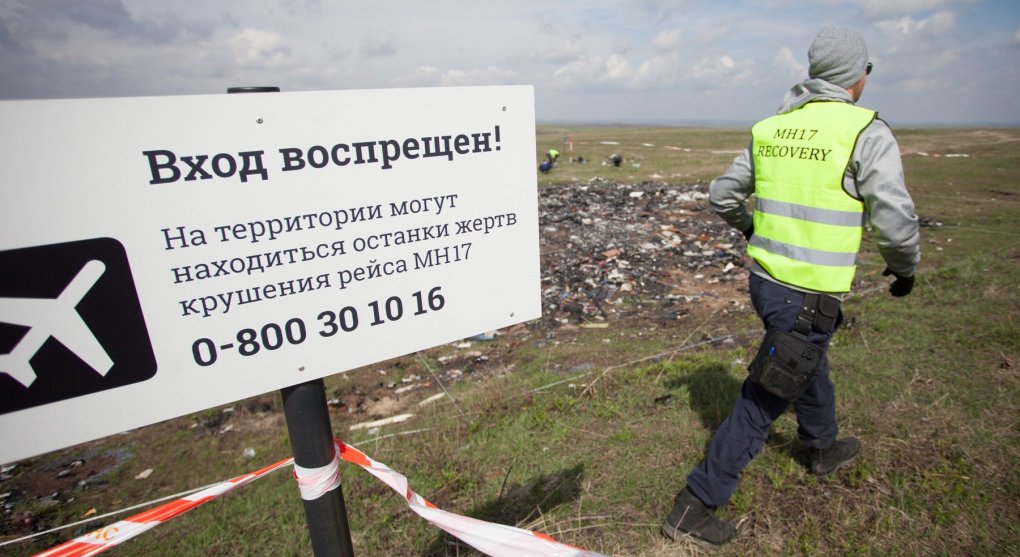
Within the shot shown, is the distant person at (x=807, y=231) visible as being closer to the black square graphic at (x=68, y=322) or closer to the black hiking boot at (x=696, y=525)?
the black hiking boot at (x=696, y=525)

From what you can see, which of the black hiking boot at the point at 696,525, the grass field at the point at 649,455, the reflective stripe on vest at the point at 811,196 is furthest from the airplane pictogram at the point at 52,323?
the reflective stripe on vest at the point at 811,196

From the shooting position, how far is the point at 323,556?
1.60 meters

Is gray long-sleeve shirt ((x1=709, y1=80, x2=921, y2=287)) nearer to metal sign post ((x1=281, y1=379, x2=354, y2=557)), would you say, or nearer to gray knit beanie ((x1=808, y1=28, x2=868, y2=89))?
gray knit beanie ((x1=808, y1=28, x2=868, y2=89))

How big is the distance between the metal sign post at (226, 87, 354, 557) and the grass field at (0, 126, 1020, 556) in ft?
3.54

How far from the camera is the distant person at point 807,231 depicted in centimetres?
226

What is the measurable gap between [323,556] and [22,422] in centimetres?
88

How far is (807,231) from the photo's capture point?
7.99 feet

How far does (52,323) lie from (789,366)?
8.69 feet

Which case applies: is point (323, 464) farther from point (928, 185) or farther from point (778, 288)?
point (928, 185)

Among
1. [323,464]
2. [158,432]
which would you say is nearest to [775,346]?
[323,464]

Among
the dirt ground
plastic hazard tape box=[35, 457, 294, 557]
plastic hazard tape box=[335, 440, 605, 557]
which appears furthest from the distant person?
the dirt ground

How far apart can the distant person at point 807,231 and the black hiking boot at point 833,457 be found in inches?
22.0

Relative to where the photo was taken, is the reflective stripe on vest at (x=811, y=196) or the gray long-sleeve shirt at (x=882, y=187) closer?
the gray long-sleeve shirt at (x=882, y=187)

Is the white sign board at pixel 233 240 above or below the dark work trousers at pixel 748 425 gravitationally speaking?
above
